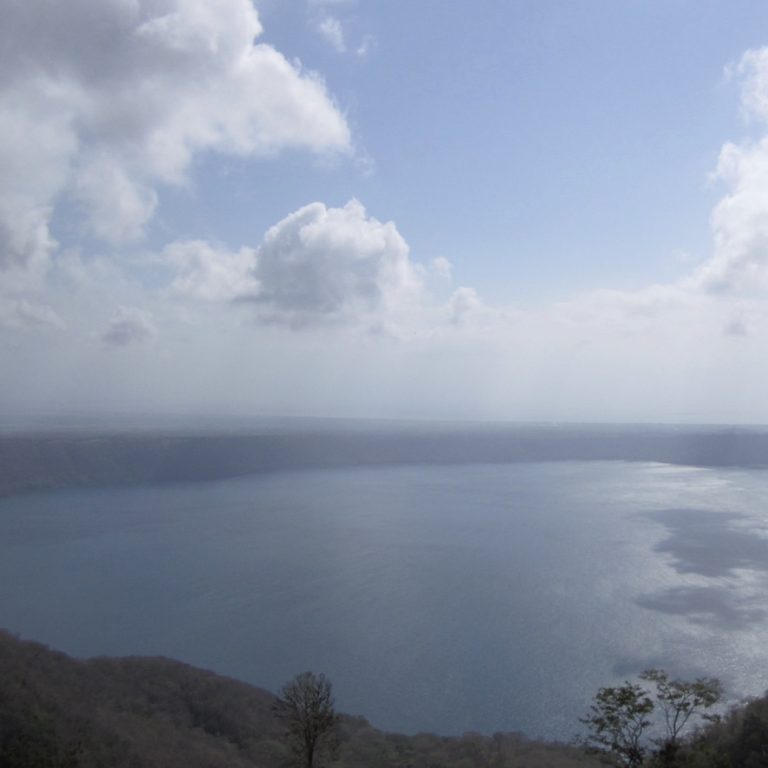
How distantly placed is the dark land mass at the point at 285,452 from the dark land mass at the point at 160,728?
4201 centimetres

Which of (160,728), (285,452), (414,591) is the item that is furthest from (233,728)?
(285,452)

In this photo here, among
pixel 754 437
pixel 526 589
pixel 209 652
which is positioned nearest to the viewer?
pixel 209 652

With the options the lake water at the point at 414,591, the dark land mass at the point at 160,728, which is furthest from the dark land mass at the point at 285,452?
the dark land mass at the point at 160,728

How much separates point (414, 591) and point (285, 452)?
148 feet

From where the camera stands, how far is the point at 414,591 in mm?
24453

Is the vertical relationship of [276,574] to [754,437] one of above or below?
below

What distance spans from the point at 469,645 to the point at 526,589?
283 inches

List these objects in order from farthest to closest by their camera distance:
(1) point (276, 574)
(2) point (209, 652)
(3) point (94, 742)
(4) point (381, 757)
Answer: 1. (1) point (276, 574)
2. (2) point (209, 652)
3. (4) point (381, 757)
4. (3) point (94, 742)

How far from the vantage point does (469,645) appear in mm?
18672

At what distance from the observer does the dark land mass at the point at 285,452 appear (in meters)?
53.9

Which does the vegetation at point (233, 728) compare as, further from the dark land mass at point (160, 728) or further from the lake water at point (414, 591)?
the lake water at point (414, 591)

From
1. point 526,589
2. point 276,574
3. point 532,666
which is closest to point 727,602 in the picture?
point 526,589

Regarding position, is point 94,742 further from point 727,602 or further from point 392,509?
point 392,509

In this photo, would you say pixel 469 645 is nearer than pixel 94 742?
No
